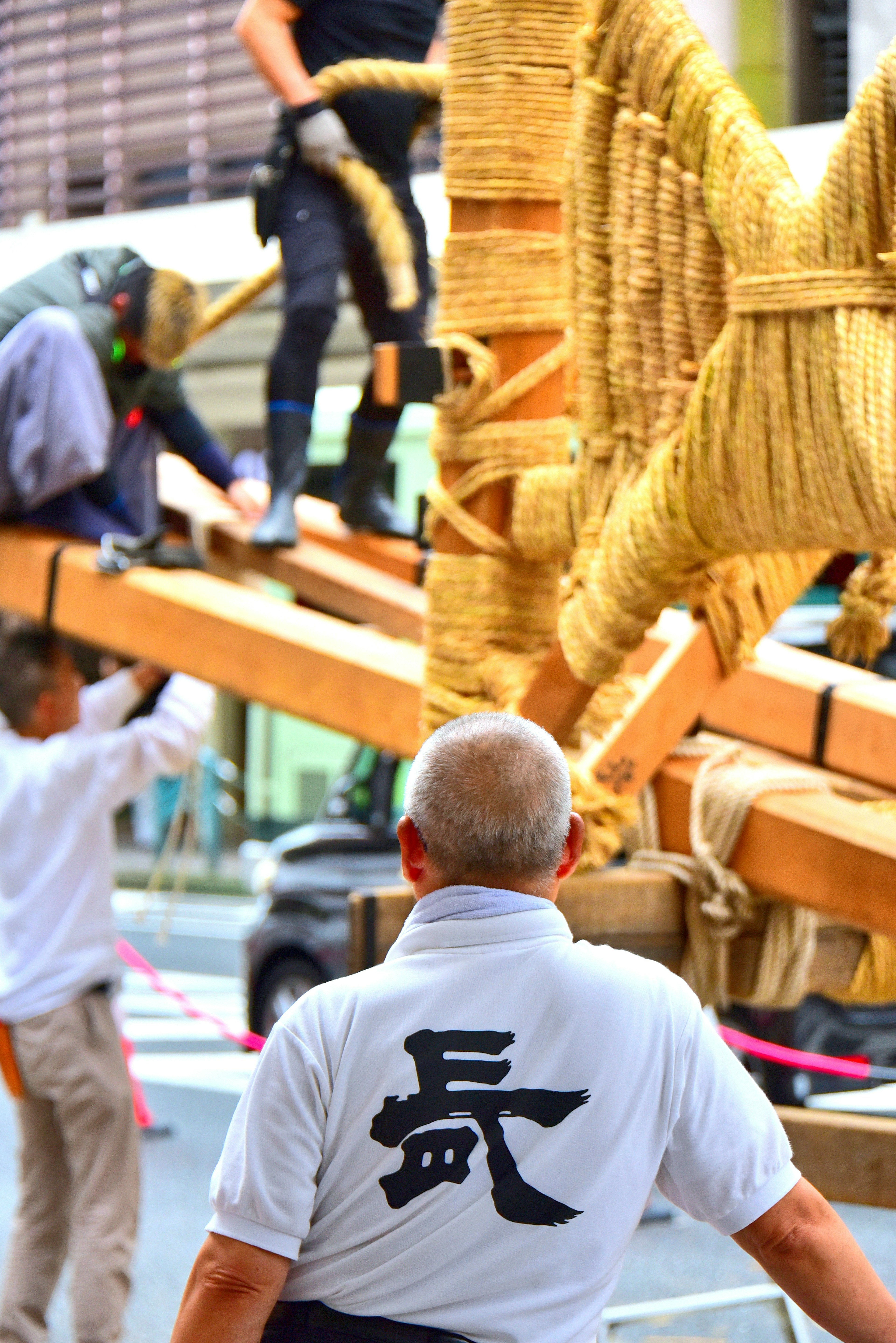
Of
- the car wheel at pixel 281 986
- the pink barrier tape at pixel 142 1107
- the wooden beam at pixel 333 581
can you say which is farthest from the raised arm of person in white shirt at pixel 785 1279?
the car wheel at pixel 281 986

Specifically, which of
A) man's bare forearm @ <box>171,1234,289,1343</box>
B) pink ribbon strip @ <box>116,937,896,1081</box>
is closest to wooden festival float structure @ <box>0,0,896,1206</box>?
man's bare forearm @ <box>171,1234,289,1343</box>

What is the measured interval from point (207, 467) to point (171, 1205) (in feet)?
7.73

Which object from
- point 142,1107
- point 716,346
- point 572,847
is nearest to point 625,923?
point 572,847

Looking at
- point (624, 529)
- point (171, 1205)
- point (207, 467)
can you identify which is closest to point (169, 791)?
point (171, 1205)

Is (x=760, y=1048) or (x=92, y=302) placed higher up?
(x=92, y=302)

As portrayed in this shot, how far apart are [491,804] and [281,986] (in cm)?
483

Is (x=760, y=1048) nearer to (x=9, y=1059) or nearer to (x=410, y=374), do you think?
(x=9, y=1059)

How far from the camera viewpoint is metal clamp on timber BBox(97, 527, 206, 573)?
2777 mm

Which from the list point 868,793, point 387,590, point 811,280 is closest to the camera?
point 811,280

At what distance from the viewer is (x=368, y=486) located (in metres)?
3.38

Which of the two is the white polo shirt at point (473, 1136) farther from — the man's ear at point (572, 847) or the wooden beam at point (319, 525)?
the wooden beam at point (319, 525)

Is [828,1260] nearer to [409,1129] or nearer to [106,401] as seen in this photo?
[409,1129]

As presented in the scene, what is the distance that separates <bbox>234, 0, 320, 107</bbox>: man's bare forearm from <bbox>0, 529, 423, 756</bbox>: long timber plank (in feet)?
3.25

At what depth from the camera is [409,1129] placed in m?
1.22
